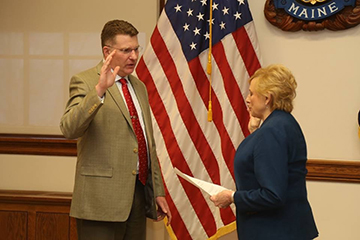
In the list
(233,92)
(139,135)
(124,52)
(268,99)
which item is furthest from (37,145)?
(268,99)

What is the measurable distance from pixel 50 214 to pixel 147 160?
1525mm

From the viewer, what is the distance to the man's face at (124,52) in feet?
8.65

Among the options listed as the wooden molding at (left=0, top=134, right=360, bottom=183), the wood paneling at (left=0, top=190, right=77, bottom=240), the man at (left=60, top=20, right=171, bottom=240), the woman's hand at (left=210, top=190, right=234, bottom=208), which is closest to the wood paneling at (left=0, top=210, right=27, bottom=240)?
the wood paneling at (left=0, top=190, right=77, bottom=240)

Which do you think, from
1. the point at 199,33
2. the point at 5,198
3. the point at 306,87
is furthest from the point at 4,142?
the point at 306,87

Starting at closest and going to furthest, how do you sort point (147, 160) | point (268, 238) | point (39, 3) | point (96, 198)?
point (268, 238)
point (96, 198)
point (147, 160)
point (39, 3)

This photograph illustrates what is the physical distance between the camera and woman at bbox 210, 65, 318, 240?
2.12 metres

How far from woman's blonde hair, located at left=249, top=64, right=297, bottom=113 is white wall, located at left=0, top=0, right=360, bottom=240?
5.34ft

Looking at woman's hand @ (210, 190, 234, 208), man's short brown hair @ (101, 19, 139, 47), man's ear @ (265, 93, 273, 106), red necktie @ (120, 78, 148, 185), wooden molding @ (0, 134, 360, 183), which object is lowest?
wooden molding @ (0, 134, 360, 183)

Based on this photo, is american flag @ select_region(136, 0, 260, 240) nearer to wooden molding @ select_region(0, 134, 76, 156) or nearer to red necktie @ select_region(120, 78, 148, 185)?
wooden molding @ select_region(0, 134, 76, 156)

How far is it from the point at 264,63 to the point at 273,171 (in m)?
1.91

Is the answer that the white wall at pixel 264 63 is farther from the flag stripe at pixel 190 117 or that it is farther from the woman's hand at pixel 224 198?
the woman's hand at pixel 224 198

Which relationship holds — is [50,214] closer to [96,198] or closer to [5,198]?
[5,198]

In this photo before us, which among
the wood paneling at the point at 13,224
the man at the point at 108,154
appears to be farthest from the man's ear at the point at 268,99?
the wood paneling at the point at 13,224

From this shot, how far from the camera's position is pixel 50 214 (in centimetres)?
396
